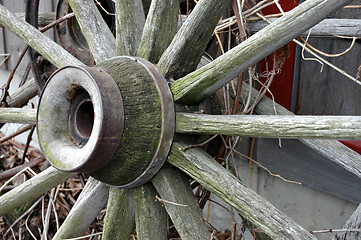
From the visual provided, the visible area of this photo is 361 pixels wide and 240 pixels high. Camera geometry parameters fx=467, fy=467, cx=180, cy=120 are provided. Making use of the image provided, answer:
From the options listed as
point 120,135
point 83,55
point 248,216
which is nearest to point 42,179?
point 120,135

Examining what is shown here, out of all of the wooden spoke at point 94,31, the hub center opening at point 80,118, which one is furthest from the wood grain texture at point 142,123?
the wooden spoke at point 94,31

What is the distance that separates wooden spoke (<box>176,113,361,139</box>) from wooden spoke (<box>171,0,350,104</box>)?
7 centimetres

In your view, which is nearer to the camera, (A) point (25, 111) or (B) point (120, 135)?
(B) point (120, 135)

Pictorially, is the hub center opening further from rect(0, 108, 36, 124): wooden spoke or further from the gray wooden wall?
the gray wooden wall

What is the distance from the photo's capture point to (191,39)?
4.36 feet

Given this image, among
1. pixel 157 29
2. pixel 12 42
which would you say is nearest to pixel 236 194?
pixel 157 29

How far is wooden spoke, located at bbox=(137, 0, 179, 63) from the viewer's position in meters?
1.41

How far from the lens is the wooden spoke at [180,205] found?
1.32 m

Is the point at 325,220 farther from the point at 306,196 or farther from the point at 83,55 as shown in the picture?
the point at 83,55

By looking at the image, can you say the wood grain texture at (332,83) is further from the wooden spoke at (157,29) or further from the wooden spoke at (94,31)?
the wooden spoke at (94,31)

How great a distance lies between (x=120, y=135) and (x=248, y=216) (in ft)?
1.31

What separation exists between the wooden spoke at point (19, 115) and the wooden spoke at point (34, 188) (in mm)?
198

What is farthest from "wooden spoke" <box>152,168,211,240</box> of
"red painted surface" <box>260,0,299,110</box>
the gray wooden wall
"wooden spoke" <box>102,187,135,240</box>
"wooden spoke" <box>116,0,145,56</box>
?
the gray wooden wall

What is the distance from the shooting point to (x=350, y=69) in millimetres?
1839
